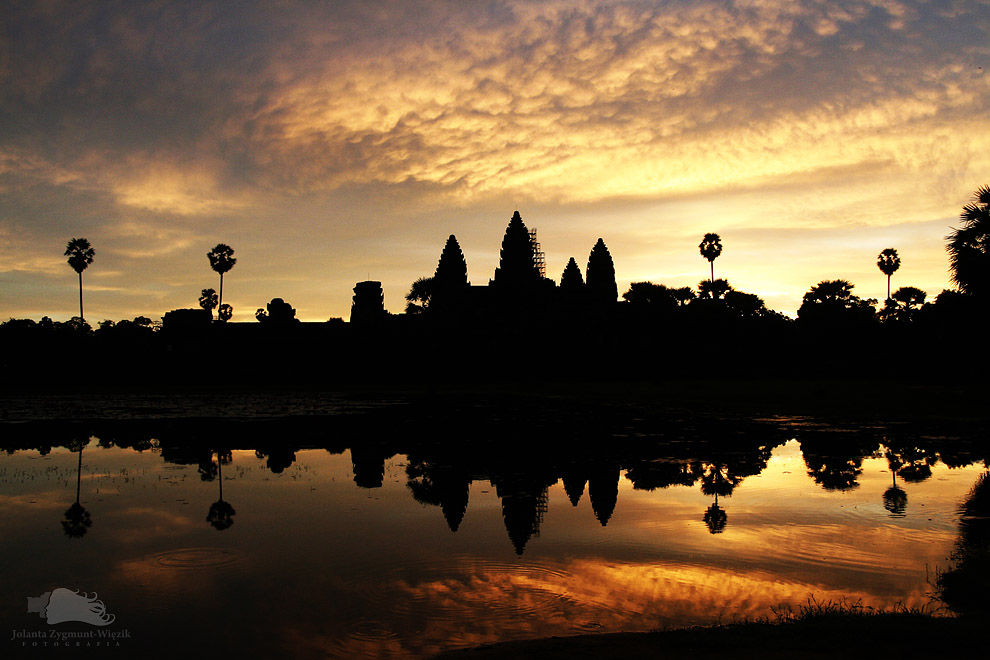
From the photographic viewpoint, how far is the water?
6.94 m

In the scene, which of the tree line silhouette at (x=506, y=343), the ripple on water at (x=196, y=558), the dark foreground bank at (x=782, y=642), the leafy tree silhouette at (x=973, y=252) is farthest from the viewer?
the tree line silhouette at (x=506, y=343)

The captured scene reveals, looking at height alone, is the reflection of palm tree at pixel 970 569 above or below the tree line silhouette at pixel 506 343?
below

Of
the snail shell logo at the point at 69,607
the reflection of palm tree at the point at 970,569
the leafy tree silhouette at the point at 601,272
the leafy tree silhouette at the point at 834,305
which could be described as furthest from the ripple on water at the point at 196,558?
the leafy tree silhouette at the point at 601,272

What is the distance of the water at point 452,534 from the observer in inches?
273

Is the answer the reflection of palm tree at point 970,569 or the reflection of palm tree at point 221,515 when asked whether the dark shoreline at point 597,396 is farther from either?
the reflection of palm tree at point 221,515

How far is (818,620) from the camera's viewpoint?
6.16 m

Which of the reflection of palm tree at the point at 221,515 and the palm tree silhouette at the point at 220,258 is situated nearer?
the reflection of palm tree at the point at 221,515

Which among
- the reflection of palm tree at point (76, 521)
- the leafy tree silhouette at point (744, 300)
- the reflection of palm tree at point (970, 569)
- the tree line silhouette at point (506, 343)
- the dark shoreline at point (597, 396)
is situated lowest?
the reflection of palm tree at point (76, 521)

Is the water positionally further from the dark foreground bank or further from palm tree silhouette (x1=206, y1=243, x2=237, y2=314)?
palm tree silhouette (x1=206, y1=243, x2=237, y2=314)

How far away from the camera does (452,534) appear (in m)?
10.2

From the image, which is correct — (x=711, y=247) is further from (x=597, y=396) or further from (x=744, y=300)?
(x=597, y=396)

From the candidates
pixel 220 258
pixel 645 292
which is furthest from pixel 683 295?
pixel 220 258

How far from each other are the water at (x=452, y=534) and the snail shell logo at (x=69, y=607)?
123mm

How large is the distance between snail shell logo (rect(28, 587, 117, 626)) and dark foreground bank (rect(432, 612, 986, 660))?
3.49 metres
